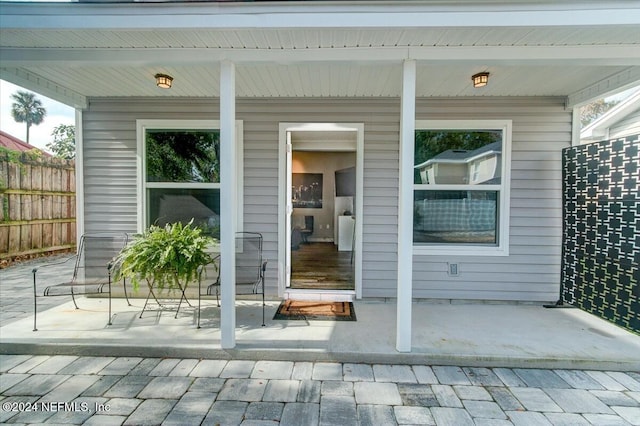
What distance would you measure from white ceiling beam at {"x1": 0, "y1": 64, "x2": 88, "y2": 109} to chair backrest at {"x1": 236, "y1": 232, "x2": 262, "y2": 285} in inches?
98.7

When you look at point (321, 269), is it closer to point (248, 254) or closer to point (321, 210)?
point (248, 254)

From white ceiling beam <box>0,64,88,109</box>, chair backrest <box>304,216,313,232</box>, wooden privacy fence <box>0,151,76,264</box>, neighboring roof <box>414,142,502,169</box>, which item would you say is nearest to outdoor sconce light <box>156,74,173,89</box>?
white ceiling beam <box>0,64,88,109</box>

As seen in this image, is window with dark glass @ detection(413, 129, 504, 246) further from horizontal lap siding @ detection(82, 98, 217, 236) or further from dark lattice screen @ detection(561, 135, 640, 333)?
horizontal lap siding @ detection(82, 98, 217, 236)

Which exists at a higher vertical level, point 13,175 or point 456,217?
point 13,175

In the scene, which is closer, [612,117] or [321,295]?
[321,295]

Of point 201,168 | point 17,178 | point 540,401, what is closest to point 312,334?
point 540,401

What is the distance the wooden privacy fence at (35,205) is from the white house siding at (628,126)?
32.5 feet

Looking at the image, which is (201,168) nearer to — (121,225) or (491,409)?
(121,225)

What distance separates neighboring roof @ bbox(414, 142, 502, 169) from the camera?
3957 millimetres

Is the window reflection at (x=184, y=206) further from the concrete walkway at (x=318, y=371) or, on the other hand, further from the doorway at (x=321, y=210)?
the concrete walkway at (x=318, y=371)

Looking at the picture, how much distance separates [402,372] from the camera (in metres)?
2.50

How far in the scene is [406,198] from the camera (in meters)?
2.65

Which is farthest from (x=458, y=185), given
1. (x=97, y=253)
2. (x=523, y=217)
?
(x=97, y=253)

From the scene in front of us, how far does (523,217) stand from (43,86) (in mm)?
5601
